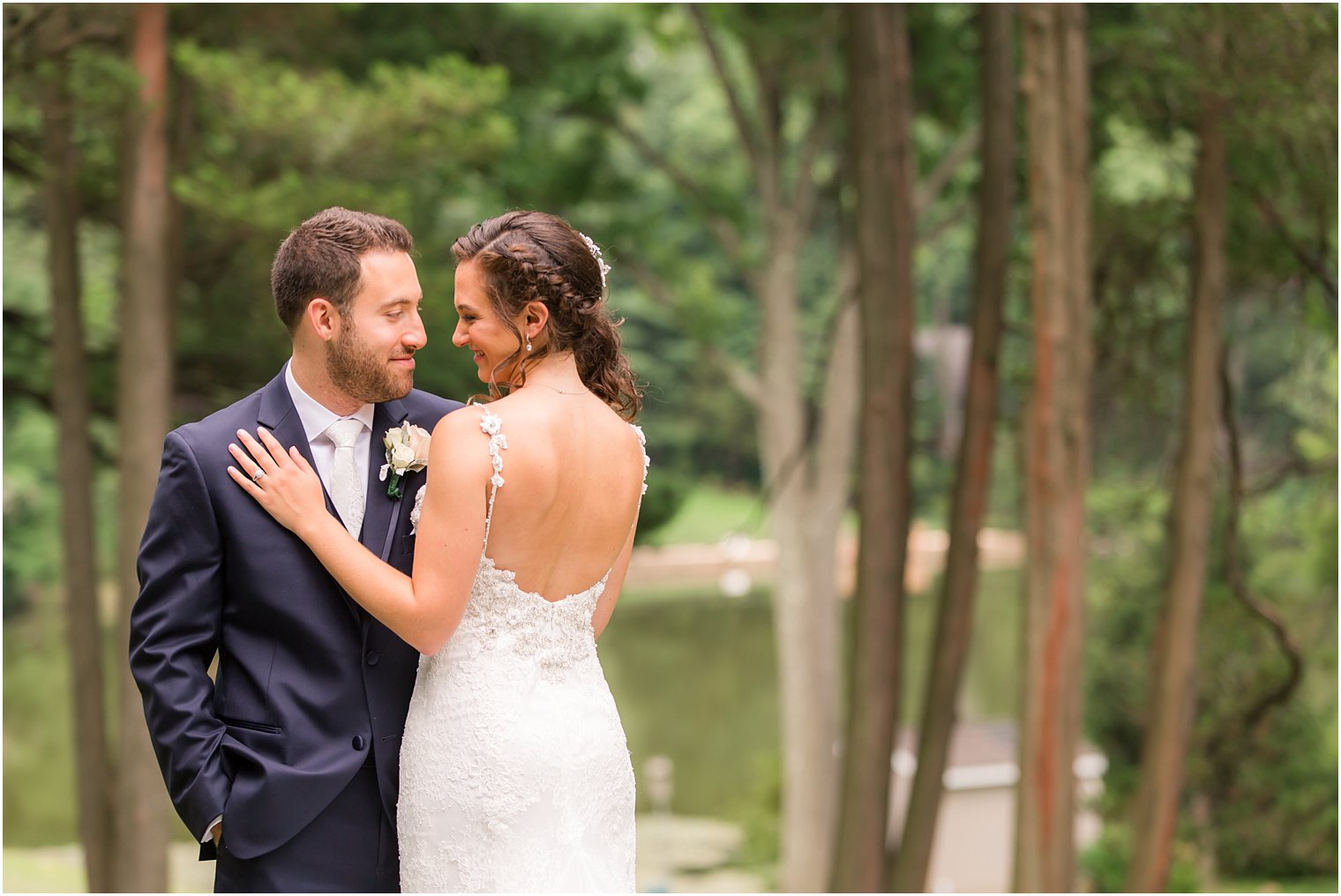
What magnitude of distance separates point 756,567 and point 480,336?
85.2ft

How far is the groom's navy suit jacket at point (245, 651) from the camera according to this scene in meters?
2.40

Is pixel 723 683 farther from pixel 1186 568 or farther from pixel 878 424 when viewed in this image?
pixel 878 424

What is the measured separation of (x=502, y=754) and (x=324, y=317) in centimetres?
88

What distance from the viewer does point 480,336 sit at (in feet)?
8.20

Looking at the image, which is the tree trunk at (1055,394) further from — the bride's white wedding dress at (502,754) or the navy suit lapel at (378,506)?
the navy suit lapel at (378,506)

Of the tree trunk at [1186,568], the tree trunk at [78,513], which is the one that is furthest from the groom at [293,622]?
the tree trunk at [1186,568]

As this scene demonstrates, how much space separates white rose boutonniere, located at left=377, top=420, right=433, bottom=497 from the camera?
2.55 m

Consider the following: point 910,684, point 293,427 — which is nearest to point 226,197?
point 293,427

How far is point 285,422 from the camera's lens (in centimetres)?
255

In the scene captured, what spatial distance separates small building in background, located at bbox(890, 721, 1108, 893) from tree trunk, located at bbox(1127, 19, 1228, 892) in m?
4.18

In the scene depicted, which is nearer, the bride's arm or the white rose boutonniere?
the bride's arm

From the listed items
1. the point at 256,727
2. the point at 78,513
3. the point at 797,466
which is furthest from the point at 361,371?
the point at 797,466

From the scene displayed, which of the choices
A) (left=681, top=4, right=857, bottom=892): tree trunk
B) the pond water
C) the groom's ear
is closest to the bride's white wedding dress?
the groom's ear

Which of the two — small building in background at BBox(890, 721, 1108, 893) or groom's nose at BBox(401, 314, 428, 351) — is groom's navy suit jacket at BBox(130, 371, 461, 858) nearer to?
groom's nose at BBox(401, 314, 428, 351)
